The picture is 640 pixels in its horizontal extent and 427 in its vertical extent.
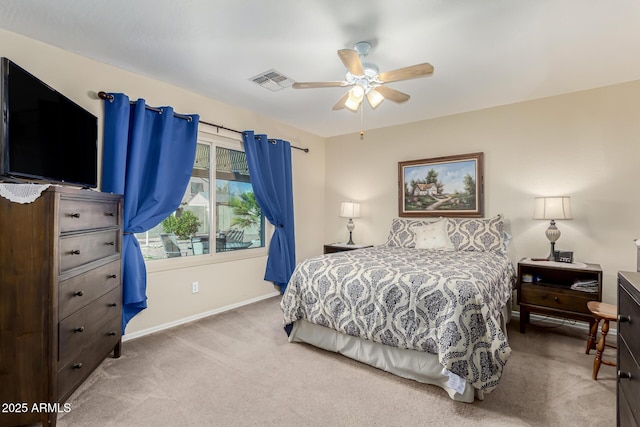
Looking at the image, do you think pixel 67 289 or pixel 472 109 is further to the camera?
pixel 472 109

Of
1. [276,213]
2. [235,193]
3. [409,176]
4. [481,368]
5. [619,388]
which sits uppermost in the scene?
[409,176]

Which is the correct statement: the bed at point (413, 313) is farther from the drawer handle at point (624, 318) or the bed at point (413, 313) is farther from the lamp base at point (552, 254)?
the drawer handle at point (624, 318)

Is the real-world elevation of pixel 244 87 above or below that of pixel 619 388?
above

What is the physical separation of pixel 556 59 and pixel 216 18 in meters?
2.67

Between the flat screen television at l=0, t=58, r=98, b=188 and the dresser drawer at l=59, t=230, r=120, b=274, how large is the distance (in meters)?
0.43

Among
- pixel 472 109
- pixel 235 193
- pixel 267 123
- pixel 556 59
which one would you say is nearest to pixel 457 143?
pixel 472 109

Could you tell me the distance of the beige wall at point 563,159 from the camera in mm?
2980

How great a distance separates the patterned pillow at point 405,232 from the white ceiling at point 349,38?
1545 millimetres

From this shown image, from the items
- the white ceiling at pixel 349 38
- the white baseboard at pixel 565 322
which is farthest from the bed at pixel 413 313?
the white ceiling at pixel 349 38

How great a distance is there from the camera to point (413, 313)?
2.05 metres

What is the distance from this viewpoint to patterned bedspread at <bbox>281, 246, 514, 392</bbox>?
1831mm

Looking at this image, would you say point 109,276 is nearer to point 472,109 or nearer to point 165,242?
point 165,242

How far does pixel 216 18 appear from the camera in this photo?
80.0 inches

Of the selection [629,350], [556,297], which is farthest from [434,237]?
[629,350]
